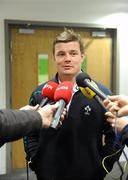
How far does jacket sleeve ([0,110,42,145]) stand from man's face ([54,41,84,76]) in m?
0.71

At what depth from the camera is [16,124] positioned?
3.27ft

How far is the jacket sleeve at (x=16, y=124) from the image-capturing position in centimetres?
98

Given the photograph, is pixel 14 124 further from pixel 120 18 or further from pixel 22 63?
pixel 120 18

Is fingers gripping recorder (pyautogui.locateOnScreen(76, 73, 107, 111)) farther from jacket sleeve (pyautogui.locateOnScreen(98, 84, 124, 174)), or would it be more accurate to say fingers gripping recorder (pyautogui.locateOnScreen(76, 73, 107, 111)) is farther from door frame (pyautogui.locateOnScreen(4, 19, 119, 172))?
door frame (pyautogui.locateOnScreen(4, 19, 119, 172))

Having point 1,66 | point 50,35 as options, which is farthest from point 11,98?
point 50,35

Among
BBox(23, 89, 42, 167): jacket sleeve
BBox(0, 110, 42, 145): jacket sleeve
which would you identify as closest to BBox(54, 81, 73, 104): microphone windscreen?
BBox(0, 110, 42, 145): jacket sleeve

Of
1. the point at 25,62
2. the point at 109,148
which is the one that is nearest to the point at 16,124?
the point at 109,148

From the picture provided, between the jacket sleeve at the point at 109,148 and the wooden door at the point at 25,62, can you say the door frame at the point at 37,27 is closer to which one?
the wooden door at the point at 25,62

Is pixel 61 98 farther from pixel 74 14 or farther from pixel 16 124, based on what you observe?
pixel 74 14

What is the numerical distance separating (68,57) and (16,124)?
2.71 ft

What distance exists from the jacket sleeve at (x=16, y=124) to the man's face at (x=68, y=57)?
28.1 inches

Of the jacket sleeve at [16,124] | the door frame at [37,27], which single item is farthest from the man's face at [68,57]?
the door frame at [37,27]

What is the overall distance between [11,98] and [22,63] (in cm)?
48

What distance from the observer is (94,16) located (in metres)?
3.74
